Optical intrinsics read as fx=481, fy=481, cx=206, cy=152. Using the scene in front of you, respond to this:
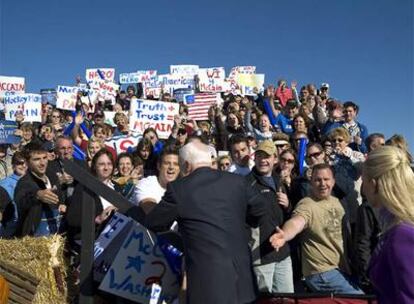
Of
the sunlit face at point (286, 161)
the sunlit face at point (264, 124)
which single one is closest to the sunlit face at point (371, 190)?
the sunlit face at point (286, 161)

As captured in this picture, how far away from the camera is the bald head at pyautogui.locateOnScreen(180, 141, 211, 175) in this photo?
3.47m

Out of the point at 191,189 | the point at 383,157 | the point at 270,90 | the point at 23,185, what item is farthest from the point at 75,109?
the point at 383,157

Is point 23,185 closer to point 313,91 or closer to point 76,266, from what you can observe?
point 76,266

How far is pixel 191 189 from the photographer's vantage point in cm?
330

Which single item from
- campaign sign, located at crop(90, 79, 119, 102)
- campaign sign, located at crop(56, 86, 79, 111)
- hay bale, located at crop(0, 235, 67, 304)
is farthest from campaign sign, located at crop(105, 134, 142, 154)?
campaign sign, located at crop(90, 79, 119, 102)

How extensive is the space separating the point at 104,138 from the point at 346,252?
16.3ft

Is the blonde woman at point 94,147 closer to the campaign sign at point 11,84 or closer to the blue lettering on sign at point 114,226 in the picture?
the blue lettering on sign at point 114,226

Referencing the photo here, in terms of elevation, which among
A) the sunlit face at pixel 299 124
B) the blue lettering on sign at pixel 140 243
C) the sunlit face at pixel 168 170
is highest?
the sunlit face at pixel 299 124

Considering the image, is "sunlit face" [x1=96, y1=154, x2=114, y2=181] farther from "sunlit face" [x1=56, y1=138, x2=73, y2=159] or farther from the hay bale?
"sunlit face" [x1=56, y1=138, x2=73, y2=159]

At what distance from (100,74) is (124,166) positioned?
52.8 ft

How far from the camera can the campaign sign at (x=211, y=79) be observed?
19172 millimetres

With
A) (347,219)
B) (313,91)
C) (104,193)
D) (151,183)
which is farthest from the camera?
(313,91)

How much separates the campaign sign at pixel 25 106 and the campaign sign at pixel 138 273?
10.3 m

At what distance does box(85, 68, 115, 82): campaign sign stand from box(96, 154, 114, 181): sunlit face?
648 inches
